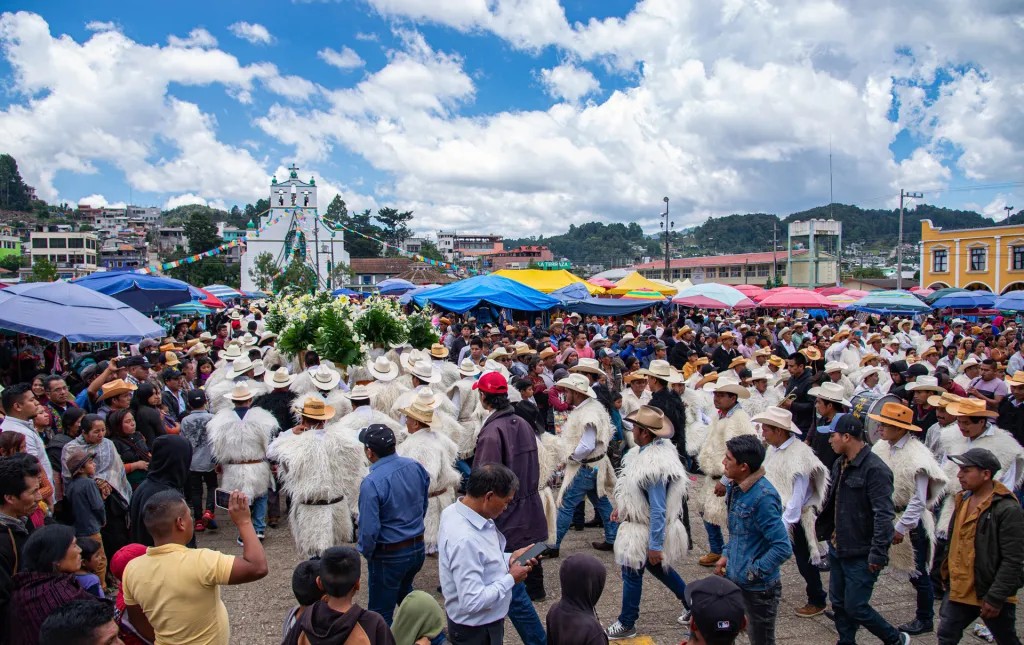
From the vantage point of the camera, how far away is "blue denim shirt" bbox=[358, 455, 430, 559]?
3.64 metres

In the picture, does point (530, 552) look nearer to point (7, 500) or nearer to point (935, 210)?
point (7, 500)

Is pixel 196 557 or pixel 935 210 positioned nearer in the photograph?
pixel 196 557

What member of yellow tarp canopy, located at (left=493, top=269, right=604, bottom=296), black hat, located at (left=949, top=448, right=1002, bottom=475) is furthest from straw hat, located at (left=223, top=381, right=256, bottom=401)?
yellow tarp canopy, located at (left=493, top=269, right=604, bottom=296)

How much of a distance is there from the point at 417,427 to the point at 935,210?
148 m

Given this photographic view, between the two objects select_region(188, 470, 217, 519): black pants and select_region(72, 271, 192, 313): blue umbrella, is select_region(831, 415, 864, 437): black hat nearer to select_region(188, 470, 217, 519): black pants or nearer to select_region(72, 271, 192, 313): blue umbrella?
select_region(188, 470, 217, 519): black pants

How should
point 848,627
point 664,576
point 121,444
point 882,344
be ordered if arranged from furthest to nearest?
point 882,344 → point 121,444 → point 664,576 → point 848,627

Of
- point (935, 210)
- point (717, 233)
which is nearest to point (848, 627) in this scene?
point (935, 210)

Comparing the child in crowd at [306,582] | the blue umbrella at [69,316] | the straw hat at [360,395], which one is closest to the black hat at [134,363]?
the blue umbrella at [69,316]

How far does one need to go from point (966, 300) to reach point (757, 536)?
68.1 ft

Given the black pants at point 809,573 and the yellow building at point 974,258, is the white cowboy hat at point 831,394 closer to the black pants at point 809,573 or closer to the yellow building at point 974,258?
the black pants at point 809,573

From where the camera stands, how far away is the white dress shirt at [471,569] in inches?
116

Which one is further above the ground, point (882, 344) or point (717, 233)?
point (717, 233)

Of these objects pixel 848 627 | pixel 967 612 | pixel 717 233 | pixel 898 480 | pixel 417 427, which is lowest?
pixel 848 627

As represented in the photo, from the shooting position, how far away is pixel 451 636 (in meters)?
3.08
